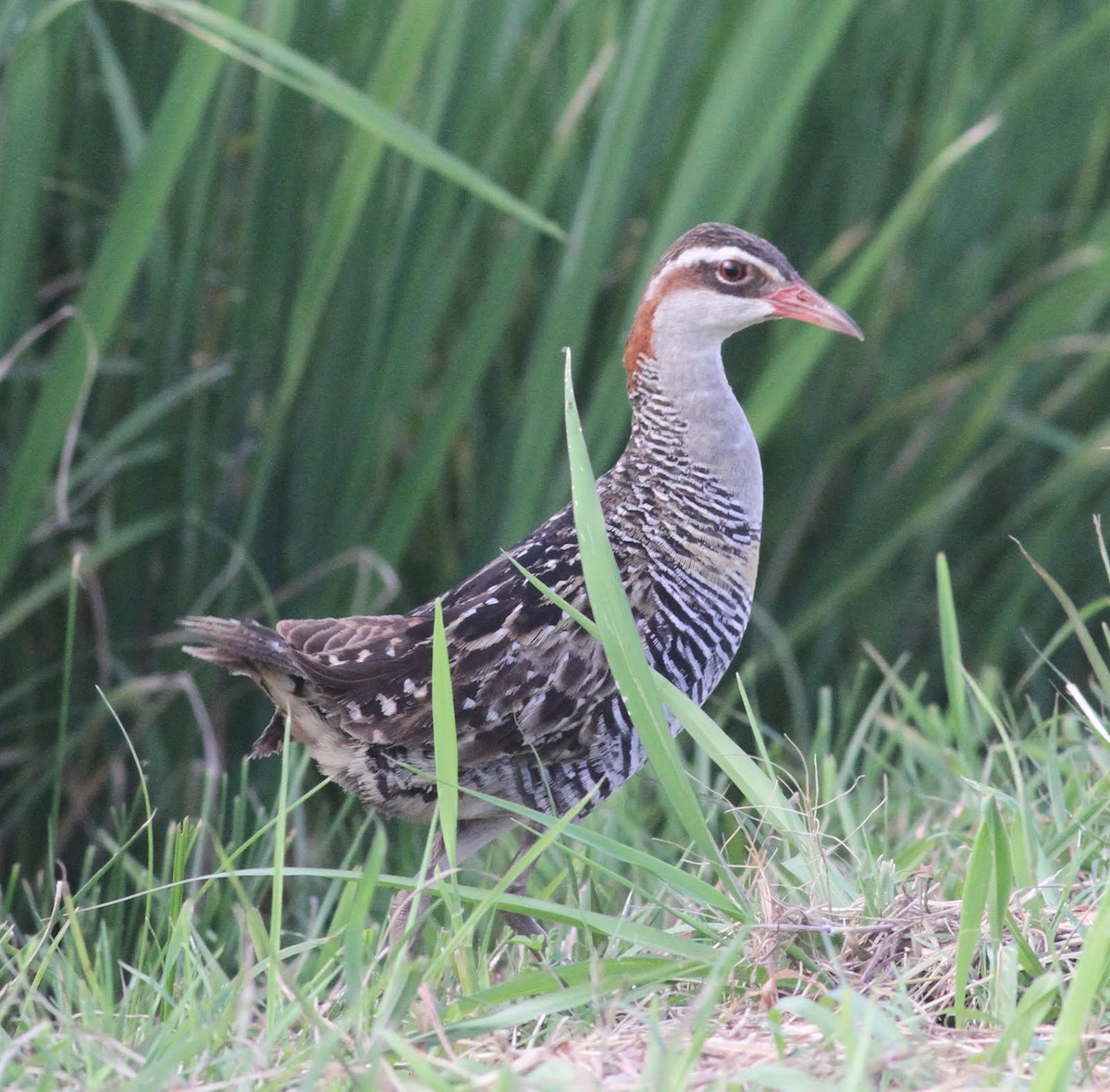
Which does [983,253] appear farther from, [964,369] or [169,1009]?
[169,1009]

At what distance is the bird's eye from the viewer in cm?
269

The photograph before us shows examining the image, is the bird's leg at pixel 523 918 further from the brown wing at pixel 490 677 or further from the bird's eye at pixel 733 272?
the bird's eye at pixel 733 272

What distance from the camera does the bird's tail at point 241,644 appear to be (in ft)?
7.99

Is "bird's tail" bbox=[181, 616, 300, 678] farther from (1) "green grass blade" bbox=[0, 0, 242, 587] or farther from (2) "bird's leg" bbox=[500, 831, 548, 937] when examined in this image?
(1) "green grass blade" bbox=[0, 0, 242, 587]

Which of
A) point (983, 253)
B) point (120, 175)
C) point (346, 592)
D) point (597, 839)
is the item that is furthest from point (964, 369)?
point (597, 839)

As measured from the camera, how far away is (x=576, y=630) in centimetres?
249

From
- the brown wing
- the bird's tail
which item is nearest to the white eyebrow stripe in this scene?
the brown wing

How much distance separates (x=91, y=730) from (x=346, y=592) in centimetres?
62

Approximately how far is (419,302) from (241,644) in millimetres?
1239

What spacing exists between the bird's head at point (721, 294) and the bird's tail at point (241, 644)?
31.4 inches

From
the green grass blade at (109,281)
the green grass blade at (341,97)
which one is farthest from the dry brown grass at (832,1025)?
the green grass blade at (109,281)

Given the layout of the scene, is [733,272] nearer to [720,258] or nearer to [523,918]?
[720,258]

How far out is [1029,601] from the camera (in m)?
4.23

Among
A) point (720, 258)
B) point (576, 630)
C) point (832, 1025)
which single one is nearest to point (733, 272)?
point (720, 258)
